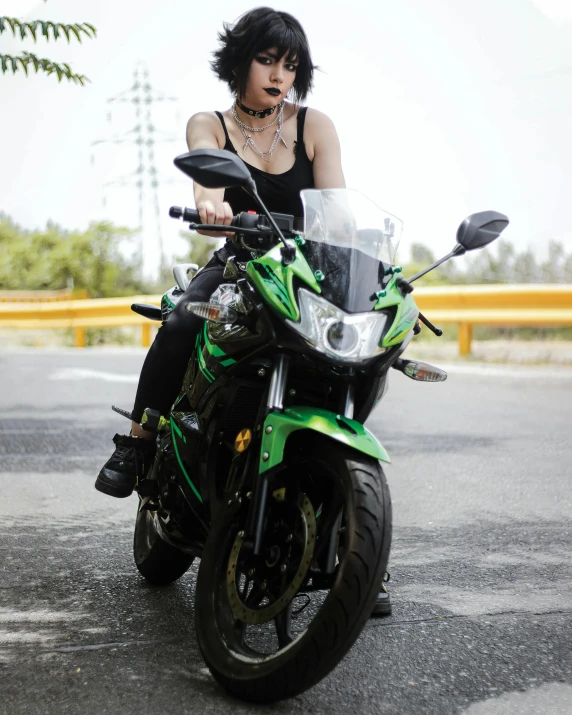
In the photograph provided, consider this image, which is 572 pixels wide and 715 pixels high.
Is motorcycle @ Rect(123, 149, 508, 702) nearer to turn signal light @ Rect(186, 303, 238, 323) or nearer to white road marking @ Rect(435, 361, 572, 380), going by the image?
turn signal light @ Rect(186, 303, 238, 323)

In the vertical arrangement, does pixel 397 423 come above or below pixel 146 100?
below

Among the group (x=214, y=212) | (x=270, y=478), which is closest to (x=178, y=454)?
(x=270, y=478)

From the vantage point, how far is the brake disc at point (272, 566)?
9.63ft

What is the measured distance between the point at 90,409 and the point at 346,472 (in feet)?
22.4

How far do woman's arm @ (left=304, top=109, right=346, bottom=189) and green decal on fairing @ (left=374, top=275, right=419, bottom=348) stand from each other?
1082mm

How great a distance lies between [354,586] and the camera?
9.11 ft

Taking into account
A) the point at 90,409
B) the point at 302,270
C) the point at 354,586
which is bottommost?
the point at 90,409

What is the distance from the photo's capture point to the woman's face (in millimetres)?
4047

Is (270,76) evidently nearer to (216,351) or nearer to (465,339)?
(216,351)

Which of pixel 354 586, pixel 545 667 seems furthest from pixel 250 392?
pixel 545 667

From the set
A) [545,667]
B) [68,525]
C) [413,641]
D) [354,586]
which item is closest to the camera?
[354,586]

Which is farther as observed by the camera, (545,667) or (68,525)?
(68,525)

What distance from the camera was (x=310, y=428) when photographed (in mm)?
2941

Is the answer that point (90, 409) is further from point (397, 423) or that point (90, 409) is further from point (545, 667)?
point (545, 667)
